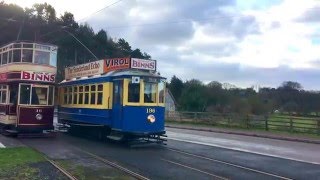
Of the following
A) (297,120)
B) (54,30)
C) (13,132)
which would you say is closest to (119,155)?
(13,132)

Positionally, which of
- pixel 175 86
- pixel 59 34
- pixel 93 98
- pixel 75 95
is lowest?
→ pixel 93 98

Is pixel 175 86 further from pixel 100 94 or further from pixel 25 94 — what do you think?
pixel 100 94

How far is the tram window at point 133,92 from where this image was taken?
1862cm

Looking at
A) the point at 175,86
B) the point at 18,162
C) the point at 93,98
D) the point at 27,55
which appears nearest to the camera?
the point at 18,162

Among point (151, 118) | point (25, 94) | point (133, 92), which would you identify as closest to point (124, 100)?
point (133, 92)

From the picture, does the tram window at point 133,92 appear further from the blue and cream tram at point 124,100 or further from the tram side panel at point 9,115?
the tram side panel at point 9,115

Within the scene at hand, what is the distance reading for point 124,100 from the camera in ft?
60.9

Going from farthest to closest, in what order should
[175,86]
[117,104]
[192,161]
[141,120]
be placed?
[175,86]
[117,104]
[141,120]
[192,161]

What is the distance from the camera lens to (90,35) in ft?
226

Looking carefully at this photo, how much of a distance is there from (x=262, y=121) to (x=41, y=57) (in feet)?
52.7

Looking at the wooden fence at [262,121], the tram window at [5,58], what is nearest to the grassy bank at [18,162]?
the tram window at [5,58]

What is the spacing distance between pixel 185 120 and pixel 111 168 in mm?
30524

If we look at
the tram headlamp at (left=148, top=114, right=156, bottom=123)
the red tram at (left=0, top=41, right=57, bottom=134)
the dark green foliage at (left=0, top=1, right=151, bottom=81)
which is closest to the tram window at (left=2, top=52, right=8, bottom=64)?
the red tram at (left=0, top=41, right=57, bottom=134)

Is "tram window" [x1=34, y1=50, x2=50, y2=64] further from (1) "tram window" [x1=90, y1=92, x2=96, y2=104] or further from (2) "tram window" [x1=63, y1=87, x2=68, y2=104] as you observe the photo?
(1) "tram window" [x1=90, y1=92, x2=96, y2=104]
